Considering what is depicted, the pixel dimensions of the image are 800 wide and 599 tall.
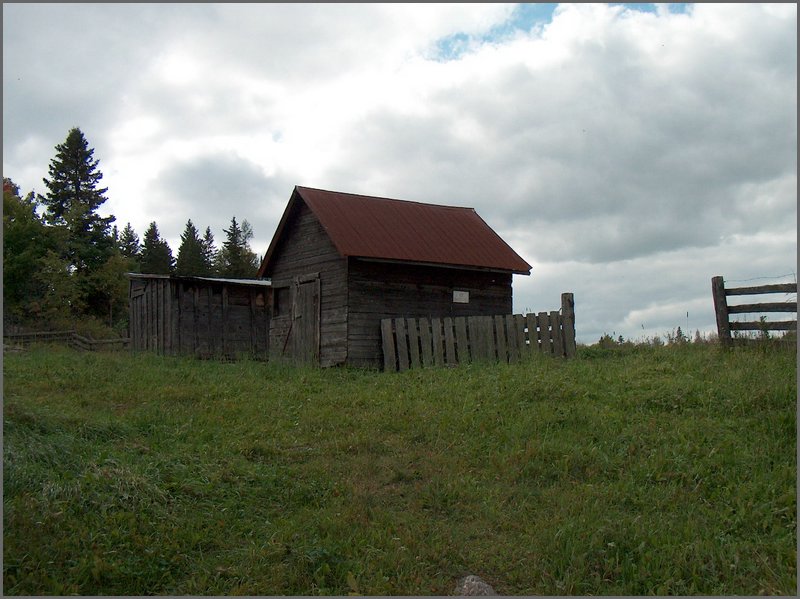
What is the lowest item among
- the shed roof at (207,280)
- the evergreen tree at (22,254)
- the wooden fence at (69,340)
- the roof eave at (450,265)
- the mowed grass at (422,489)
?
the mowed grass at (422,489)

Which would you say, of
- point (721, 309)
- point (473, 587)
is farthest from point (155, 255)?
point (473, 587)

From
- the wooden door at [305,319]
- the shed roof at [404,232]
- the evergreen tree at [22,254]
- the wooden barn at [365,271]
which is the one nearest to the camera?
the wooden barn at [365,271]

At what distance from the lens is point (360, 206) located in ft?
74.3

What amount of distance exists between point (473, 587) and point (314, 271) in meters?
16.0

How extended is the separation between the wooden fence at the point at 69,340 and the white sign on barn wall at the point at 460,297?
18093mm

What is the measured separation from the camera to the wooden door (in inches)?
818

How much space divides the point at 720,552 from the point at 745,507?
3.50ft

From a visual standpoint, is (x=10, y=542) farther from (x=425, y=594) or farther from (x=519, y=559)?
(x=519, y=559)

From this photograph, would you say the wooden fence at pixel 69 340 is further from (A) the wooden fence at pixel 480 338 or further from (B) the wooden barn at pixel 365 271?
(A) the wooden fence at pixel 480 338

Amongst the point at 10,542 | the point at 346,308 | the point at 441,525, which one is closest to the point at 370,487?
the point at 441,525

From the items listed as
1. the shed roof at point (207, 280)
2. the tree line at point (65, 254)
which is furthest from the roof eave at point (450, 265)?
the tree line at point (65, 254)

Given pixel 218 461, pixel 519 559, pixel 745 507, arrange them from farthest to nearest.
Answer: pixel 218 461 < pixel 745 507 < pixel 519 559

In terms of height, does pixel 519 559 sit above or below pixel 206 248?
below

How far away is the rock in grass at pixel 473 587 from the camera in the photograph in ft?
19.8
